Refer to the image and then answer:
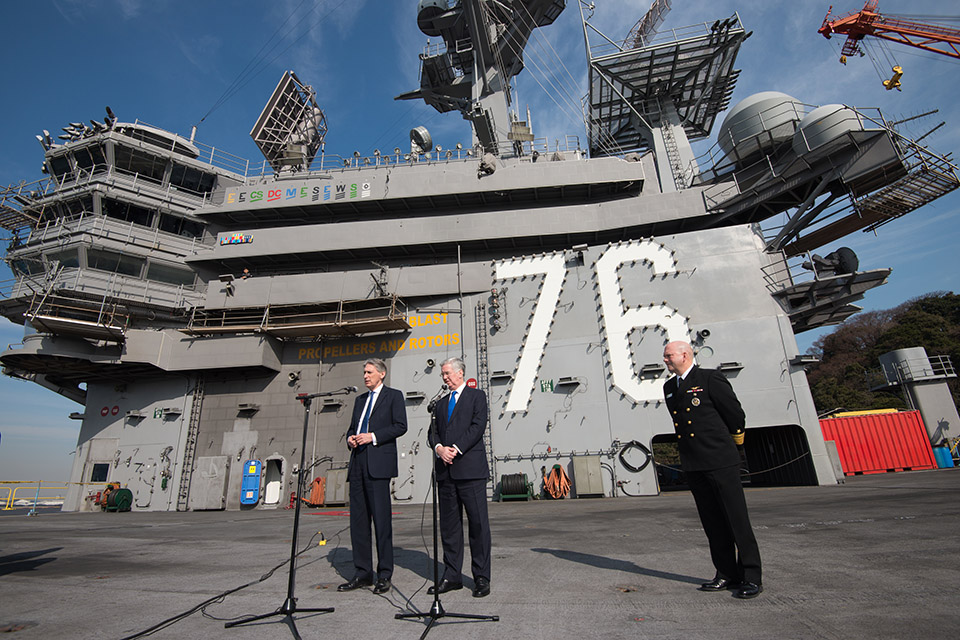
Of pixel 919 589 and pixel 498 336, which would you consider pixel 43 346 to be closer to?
A: pixel 498 336

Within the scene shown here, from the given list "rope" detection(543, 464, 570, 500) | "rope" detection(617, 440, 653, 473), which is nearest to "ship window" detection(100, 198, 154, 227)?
"rope" detection(543, 464, 570, 500)

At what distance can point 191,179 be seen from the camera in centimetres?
2162

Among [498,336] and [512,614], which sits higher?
[498,336]

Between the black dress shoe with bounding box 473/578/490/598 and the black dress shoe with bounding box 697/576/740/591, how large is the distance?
1.58 m

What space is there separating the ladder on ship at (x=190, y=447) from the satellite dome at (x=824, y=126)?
22577mm

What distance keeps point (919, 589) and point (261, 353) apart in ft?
56.6

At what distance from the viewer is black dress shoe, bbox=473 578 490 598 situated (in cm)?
350

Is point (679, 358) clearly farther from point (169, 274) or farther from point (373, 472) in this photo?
point (169, 274)

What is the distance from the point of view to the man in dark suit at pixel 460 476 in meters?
3.69

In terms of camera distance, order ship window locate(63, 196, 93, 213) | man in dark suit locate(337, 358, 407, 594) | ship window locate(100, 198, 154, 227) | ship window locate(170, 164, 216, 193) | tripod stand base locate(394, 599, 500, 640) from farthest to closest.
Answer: ship window locate(170, 164, 216, 193)
ship window locate(100, 198, 154, 227)
ship window locate(63, 196, 93, 213)
man in dark suit locate(337, 358, 407, 594)
tripod stand base locate(394, 599, 500, 640)

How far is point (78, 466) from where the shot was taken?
57.9ft

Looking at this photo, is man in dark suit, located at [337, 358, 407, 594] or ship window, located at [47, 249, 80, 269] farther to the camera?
ship window, located at [47, 249, 80, 269]

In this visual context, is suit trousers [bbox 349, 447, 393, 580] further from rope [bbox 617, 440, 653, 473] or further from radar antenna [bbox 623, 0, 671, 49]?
radar antenna [bbox 623, 0, 671, 49]

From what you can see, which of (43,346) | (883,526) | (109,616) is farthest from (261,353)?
(883,526)
